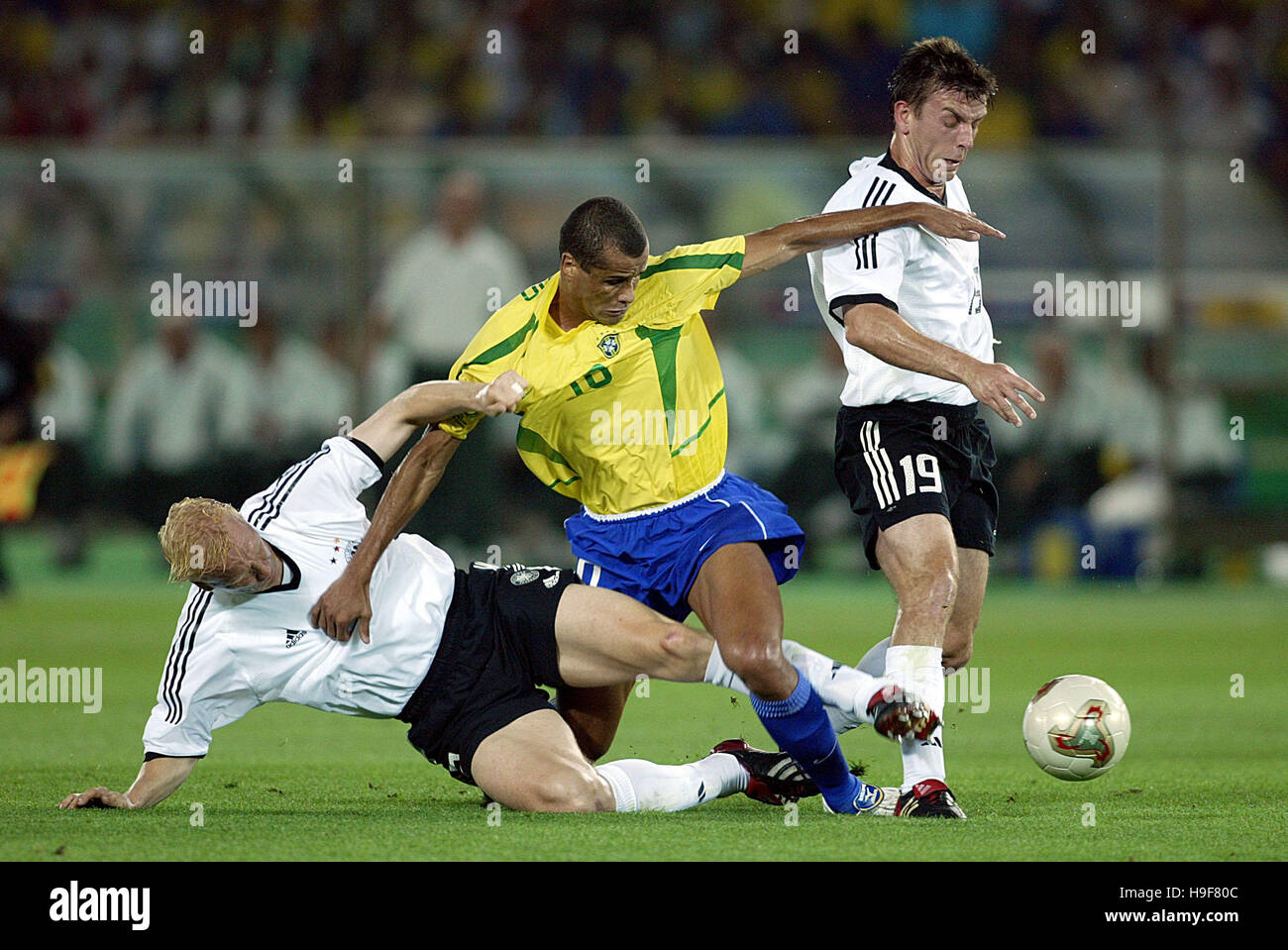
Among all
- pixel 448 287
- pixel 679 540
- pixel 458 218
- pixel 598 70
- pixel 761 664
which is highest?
pixel 598 70

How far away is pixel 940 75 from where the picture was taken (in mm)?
5277

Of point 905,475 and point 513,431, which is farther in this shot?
point 513,431

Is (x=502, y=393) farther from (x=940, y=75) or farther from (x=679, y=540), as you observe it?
(x=940, y=75)

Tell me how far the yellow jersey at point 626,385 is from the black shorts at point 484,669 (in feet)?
1.29

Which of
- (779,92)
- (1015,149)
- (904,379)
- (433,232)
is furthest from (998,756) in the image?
(779,92)

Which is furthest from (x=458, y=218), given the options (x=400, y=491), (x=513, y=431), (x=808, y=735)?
(x=808, y=735)

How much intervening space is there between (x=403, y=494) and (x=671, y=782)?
1.18 m

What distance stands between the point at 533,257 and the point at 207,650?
8.83 meters

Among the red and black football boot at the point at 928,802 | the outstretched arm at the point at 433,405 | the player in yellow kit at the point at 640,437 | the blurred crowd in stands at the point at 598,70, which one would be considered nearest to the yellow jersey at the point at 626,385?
the player in yellow kit at the point at 640,437

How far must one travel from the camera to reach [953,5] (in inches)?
677

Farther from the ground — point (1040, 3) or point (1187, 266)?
point (1040, 3)

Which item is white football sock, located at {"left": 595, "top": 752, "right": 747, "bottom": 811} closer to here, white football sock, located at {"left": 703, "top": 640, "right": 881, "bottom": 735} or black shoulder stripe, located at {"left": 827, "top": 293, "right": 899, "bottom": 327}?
white football sock, located at {"left": 703, "top": 640, "right": 881, "bottom": 735}

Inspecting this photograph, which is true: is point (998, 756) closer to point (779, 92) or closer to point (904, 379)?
point (904, 379)

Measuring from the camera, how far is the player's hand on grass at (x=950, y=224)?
5246 millimetres
